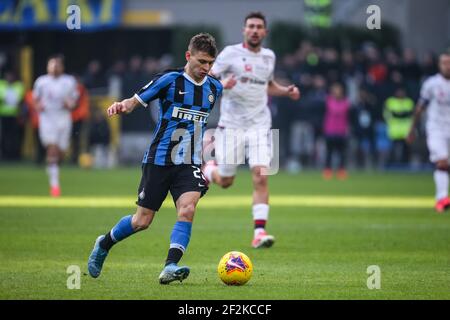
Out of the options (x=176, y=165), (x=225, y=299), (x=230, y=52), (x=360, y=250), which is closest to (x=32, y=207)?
(x=230, y=52)

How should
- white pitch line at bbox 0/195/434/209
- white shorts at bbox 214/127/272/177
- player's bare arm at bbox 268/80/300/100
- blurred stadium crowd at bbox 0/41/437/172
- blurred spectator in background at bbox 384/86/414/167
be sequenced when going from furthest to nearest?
blurred stadium crowd at bbox 0/41/437/172
blurred spectator in background at bbox 384/86/414/167
white pitch line at bbox 0/195/434/209
white shorts at bbox 214/127/272/177
player's bare arm at bbox 268/80/300/100

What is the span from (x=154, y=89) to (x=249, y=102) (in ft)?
13.2

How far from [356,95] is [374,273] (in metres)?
21.2

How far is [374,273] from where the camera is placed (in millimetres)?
10297

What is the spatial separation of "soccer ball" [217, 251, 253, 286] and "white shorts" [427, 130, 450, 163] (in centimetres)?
883

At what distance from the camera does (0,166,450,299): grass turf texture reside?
367 inches

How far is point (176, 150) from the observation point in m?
9.98

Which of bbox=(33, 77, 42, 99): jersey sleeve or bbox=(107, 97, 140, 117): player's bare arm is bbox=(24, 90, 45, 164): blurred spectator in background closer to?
bbox=(33, 77, 42, 99): jersey sleeve

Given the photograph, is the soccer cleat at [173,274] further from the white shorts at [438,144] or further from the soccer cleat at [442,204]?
the white shorts at [438,144]

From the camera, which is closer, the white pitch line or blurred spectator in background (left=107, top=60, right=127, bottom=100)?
the white pitch line

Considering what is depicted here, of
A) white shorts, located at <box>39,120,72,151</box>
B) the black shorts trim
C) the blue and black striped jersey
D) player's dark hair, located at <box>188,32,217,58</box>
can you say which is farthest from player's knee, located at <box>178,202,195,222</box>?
white shorts, located at <box>39,120,72,151</box>

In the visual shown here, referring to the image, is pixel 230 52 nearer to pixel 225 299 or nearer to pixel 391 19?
pixel 225 299

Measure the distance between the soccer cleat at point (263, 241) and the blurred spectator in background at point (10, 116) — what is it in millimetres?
20167

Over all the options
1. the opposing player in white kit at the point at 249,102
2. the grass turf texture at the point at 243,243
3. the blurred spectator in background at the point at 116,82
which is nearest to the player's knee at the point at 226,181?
the opposing player in white kit at the point at 249,102
